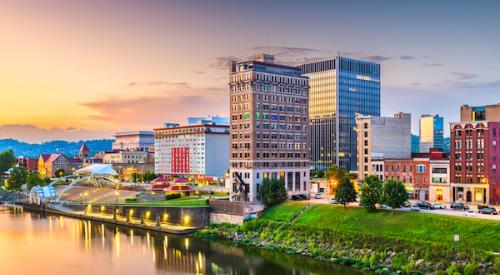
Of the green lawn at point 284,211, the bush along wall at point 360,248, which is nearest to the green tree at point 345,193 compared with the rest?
the bush along wall at point 360,248

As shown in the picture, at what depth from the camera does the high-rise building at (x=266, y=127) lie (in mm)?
121875

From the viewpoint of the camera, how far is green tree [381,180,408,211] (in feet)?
290

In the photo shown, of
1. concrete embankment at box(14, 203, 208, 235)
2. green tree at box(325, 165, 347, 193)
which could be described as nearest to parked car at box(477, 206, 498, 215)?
green tree at box(325, 165, 347, 193)

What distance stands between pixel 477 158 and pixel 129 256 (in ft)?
233

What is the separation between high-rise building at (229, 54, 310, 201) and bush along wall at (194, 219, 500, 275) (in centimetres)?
1699

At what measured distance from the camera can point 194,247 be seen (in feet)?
325

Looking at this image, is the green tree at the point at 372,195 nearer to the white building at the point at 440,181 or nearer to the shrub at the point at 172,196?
the white building at the point at 440,181

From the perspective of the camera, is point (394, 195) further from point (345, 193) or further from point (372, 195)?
point (345, 193)

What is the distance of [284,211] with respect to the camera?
108062mm

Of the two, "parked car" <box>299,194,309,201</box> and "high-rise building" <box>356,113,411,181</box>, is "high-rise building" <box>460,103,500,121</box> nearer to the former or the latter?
"high-rise building" <box>356,113,411,181</box>

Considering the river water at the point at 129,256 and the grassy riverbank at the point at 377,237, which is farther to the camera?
the river water at the point at 129,256

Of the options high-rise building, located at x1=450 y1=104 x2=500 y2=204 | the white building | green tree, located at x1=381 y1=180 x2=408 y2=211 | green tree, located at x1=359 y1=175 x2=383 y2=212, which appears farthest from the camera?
the white building

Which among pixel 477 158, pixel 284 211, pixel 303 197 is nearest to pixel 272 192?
pixel 284 211

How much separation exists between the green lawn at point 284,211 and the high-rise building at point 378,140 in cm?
3609
